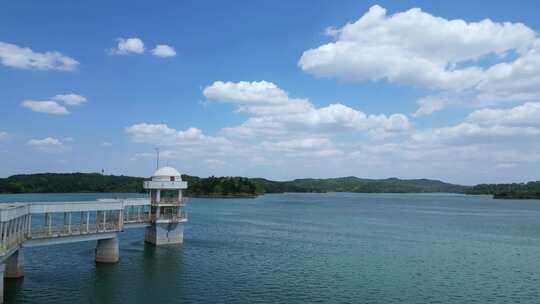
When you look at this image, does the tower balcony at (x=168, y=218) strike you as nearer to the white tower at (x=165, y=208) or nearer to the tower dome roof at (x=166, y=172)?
the white tower at (x=165, y=208)

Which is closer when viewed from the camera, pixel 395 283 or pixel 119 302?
pixel 119 302

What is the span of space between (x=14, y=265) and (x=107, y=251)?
9.03 m

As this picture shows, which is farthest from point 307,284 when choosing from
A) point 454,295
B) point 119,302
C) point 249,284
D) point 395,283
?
point 119,302

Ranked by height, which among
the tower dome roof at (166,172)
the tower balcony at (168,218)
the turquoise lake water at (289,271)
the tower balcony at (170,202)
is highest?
the tower dome roof at (166,172)

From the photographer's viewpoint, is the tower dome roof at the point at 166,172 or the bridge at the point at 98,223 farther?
the tower dome roof at the point at 166,172

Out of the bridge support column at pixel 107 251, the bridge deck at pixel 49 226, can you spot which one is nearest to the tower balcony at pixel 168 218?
the bridge deck at pixel 49 226

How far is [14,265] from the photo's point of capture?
35375mm

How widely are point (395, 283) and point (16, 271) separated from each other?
30.5 m

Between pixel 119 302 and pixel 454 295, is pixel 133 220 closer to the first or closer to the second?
pixel 119 302

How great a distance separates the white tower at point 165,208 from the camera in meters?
52.2

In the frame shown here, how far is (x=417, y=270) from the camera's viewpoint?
43.2 meters

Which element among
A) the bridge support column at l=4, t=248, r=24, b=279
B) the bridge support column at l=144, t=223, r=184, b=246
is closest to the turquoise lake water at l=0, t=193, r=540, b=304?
the bridge support column at l=4, t=248, r=24, b=279

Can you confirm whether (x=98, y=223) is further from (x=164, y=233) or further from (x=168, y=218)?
(x=164, y=233)

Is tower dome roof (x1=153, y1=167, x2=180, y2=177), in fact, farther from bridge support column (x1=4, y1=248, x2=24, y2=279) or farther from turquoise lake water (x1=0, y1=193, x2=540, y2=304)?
bridge support column (x1=4, y1=248, x2=24, y2=279)
